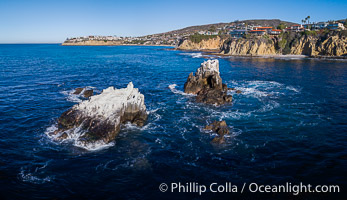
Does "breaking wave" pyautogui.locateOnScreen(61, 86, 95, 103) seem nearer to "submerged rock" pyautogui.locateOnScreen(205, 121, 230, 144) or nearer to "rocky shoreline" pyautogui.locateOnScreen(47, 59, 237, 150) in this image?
"rocky shoreline" pyautogui.locateOnScreen(47, 59, 237, 150)

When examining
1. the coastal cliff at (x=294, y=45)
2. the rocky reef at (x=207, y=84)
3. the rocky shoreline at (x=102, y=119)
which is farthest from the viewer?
the coastal cliff at (x=294, y=45)

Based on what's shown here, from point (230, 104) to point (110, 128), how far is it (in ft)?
69.8

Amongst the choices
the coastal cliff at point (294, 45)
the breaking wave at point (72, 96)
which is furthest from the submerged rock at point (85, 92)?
the coastal cliff at point (294, 45)

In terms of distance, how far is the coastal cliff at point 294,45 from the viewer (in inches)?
4338

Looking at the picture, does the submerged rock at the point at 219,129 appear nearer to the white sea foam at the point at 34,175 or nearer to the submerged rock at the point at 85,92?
the white sea foam at the point at 34,175

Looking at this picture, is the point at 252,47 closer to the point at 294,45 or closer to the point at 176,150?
the point at 294,45

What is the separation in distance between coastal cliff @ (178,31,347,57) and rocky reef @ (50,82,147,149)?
119m

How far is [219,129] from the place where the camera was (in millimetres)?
26125

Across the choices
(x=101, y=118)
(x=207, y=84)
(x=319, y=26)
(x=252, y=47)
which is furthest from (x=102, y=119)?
(x=319, y=26)

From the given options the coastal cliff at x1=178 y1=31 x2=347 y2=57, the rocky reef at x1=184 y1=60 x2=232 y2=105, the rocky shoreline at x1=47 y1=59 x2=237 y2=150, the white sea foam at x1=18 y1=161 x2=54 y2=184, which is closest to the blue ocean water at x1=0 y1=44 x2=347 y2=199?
the white sea foam at x1=18 y1=161 x2=54 y2=184

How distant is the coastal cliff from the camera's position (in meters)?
110

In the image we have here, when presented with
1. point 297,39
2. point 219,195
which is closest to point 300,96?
point 219,195

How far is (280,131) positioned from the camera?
2670 centimetres

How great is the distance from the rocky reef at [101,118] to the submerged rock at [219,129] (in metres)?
8.98
